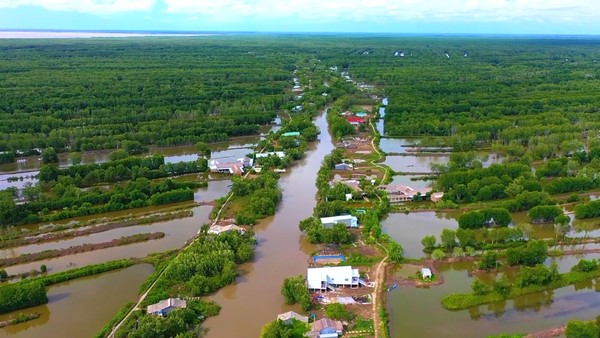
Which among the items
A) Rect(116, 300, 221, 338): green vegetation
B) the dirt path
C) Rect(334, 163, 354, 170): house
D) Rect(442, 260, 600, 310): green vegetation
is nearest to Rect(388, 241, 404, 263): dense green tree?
the dirt path

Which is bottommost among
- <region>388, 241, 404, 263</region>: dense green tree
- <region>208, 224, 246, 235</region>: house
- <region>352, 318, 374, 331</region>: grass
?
<region>352, 318, 374, 331</region>: grass

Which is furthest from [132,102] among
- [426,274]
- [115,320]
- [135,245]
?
[426,274]

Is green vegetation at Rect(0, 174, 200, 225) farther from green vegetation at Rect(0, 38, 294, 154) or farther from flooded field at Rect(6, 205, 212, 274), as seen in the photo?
green vegetation at Rect(0, 38, 294, 154)

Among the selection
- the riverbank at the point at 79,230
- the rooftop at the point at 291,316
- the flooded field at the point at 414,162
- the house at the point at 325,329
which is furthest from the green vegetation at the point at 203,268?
the flooded field at the point at 414,162

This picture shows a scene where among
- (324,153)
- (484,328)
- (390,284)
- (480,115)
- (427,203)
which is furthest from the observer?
(480,115)

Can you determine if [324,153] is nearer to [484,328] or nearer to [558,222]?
[558,222]

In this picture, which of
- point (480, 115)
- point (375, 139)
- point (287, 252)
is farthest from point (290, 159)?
point (480, 115)
